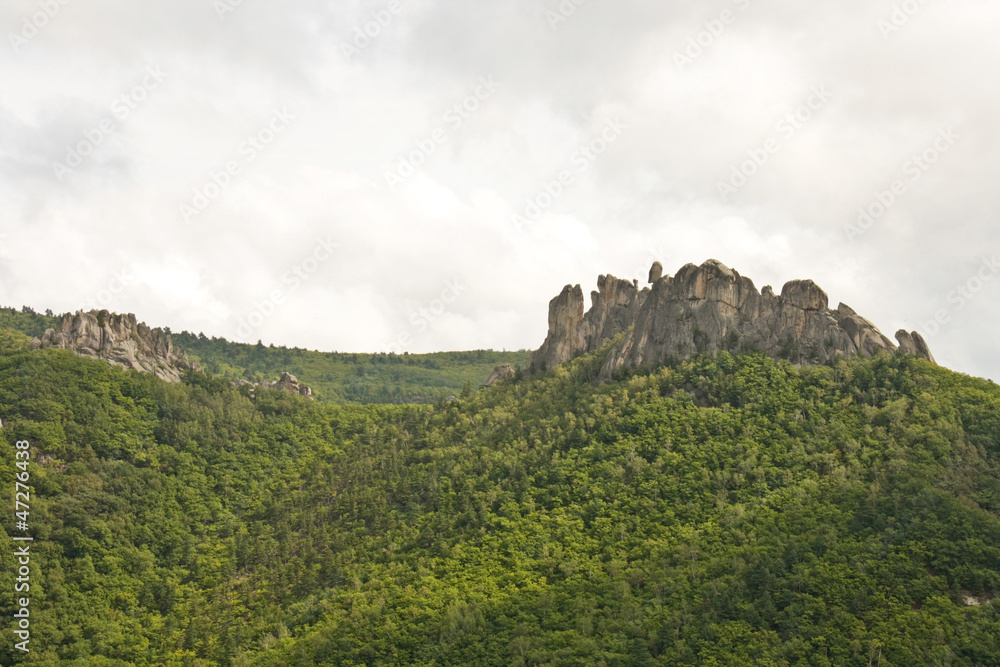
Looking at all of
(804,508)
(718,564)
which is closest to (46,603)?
(718,564)

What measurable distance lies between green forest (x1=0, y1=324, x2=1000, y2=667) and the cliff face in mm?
3572

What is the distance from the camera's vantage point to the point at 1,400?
114 m

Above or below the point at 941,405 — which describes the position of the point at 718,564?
below

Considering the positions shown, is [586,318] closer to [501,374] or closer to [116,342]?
[501,374]

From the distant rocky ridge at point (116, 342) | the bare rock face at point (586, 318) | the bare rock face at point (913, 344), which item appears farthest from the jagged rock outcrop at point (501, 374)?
the bare rock face at point (913, 344)

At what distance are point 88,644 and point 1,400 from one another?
4278 cm

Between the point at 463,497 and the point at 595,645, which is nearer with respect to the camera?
the point at 595,645

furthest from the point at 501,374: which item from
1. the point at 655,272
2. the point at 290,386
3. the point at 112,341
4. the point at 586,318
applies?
the point at 112,341

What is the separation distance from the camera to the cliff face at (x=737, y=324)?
113 meters

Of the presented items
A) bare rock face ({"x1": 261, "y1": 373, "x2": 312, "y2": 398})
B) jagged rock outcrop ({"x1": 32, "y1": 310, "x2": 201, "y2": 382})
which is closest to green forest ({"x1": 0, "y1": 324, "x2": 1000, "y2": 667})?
jagged rock outcrop ({"x1": 32, "y1": 310, "x2": 201, "y2": 382})

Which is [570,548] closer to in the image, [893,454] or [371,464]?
[893,454]

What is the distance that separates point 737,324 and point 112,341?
102 meters

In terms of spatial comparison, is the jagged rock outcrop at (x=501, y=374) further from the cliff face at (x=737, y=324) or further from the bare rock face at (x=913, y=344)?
the bare rock face at (x=913, y=344)

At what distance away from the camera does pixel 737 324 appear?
121125mm
